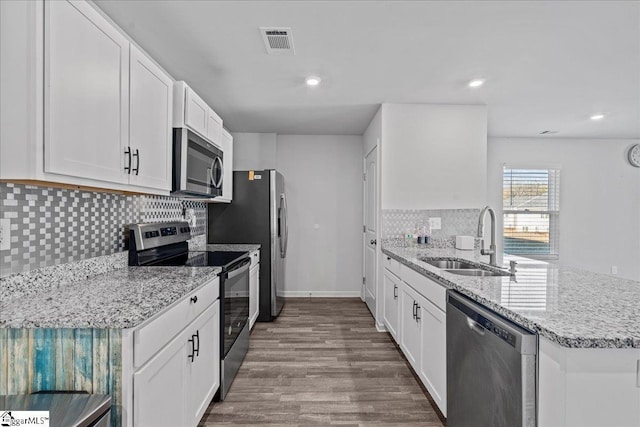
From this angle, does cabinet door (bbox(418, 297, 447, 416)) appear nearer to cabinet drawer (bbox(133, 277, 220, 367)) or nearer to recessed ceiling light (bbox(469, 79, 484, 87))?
cabinet drawer (bbox(133, 277, 220, 367))

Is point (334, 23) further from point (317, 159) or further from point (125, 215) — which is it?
point (317, 159)

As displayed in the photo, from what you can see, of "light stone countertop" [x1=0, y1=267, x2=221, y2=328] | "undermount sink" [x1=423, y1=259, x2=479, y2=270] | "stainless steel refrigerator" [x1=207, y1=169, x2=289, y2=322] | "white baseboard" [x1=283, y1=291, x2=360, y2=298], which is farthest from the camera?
"white baseboard" [x1=283, y1=291, x2=360, y2=298]

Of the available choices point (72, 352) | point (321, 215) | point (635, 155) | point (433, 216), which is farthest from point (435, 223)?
point (635, 155)

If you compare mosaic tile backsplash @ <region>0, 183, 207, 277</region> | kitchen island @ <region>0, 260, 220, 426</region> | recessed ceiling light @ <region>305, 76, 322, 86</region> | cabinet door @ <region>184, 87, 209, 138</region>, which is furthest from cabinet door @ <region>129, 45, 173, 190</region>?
recessed ceiling light @ <region>305, 76, 322, 86</region>

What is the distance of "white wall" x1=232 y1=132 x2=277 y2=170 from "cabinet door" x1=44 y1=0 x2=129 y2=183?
3.23 meters

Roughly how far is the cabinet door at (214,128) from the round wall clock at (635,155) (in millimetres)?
5995

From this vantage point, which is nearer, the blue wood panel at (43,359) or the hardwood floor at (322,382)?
the blue wood panel at (43,359)

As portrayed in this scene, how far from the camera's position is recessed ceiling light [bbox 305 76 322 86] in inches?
115

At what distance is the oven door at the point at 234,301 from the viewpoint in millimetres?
2297

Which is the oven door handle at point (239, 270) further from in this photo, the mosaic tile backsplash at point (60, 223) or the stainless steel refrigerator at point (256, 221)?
the stainless steel refrigerator at point (256, 221)

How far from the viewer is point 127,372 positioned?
1.15 metres

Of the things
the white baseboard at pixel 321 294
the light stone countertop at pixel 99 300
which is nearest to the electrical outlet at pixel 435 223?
the white baseboard at pixel 321 294

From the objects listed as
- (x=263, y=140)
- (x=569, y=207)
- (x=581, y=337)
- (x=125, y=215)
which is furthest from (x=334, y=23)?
(x=569, y=207)

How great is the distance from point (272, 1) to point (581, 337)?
2.04 m
